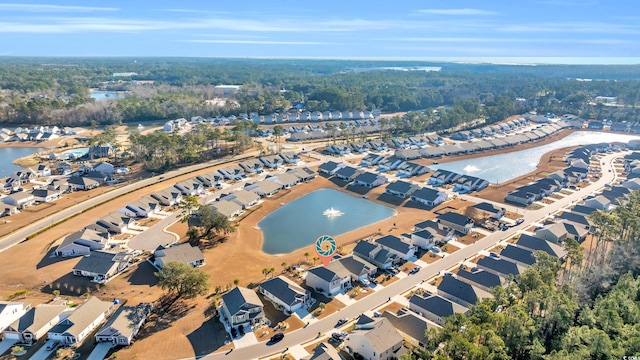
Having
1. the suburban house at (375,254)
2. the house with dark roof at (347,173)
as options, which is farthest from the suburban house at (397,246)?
the house with dark roof at (347,173)

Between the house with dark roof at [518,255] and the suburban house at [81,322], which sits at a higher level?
the house with dark roof at [518,255]

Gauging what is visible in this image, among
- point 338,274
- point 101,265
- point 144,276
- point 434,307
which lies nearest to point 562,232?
point 434,307

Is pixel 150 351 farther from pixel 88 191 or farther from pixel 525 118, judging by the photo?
pixel 525 118

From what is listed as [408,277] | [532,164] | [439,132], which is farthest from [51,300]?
[439,132]

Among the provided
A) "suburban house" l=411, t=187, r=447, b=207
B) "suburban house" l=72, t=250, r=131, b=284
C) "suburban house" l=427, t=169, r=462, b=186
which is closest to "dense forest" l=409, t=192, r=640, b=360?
"suburban house" l=411, t=187, r=447, b=207

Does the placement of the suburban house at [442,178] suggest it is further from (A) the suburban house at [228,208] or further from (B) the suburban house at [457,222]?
(A) the suburban house at [228,208]
